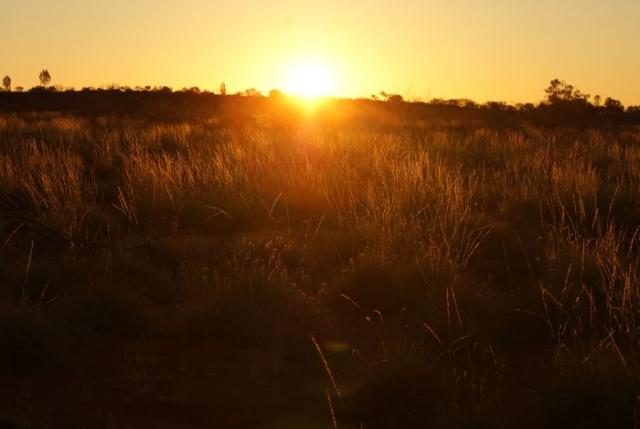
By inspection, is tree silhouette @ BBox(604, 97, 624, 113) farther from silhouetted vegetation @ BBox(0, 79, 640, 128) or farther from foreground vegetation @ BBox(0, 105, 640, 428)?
foreground vegetation @ BBox(0, 105, 640, 428)

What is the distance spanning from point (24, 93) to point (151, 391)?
57.6 metres

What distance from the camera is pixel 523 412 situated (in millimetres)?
3699

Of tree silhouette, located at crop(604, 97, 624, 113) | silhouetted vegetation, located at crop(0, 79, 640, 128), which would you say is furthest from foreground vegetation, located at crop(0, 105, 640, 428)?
tree silhouette, located at crop(604, 97, 624, 113)

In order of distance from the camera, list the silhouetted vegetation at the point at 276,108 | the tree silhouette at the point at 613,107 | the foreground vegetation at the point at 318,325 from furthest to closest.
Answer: the tree silhouette at the point at 613,107 → the silhouetted vegetation at the point at 276,108 → the foreground vegetation at the point at 318,325

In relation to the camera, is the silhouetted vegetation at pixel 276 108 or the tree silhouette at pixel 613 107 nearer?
the silhouetted vegetation at pixel 276 108

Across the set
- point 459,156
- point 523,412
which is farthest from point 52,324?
point 459,156

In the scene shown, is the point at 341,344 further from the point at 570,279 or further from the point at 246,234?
the point at 246,234

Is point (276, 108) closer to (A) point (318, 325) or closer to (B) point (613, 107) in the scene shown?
(B) point (613, 107)

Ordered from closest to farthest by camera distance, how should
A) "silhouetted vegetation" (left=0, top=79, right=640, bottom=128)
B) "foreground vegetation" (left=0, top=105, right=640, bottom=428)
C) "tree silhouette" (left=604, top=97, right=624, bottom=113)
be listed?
"foreground vegetation" (left=0, top=105, right=640, bottom=428) < "silhouetted vegetation" (left=0, top=79, right=640, bottom=128) < "tree silhouette" (left=604, top=97, right=624, bottom=113)

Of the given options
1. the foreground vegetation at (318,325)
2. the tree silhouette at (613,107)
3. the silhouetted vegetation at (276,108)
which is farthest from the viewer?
the tree silhouette at (613,107)

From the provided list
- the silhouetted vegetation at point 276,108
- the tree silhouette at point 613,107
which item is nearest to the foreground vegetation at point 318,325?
the silhouetted vegetation at point 276,108

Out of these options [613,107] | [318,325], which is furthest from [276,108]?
[318,325]

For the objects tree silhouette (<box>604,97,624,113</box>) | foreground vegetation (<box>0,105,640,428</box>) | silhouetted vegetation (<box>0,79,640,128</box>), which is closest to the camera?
foreground vegetation (<box>0,105,640,428</box>)

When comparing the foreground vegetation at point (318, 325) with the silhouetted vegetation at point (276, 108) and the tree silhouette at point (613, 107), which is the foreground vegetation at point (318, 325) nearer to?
the silhouetted vegetation at point (276, 108)
